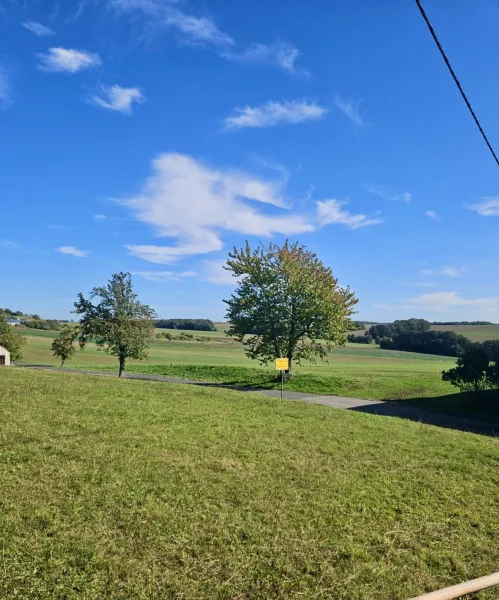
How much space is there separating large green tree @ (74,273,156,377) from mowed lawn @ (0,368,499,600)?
23479mm

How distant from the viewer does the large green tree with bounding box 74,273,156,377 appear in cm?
3269

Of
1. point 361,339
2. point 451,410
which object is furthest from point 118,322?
point 361,339

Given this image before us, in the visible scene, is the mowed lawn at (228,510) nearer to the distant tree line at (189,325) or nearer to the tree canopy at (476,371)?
the tree canopy at (476,371)

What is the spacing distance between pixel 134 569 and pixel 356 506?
3.15m

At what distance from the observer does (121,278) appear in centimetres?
3428

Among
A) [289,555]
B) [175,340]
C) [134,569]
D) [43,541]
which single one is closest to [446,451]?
[289,555]

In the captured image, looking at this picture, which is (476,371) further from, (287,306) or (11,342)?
(11,342)

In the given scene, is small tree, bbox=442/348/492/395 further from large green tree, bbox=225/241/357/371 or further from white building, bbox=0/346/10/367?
white building, bbox=0/346/10/367

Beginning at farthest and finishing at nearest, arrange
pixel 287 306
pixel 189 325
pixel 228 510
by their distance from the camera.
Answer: pixel 189 325 → pixel 287 306 → pixel 228 510

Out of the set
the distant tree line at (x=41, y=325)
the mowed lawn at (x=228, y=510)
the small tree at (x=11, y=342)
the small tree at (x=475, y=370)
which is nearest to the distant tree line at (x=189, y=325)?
the distant tree line at (x=41, y=325)

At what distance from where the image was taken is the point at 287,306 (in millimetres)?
30516

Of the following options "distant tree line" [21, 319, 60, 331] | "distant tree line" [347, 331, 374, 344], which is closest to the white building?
"distant tree line" [21, 319, 60, 331]

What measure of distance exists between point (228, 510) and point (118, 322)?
29.7 metres

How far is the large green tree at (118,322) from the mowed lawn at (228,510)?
2348 cm
